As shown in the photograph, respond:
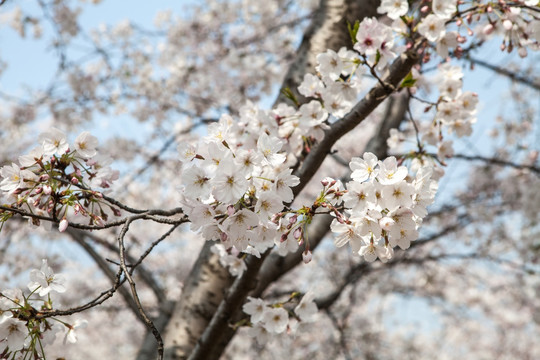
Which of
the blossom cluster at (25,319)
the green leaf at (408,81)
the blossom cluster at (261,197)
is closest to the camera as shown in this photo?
the blossom cluster at (261,197)

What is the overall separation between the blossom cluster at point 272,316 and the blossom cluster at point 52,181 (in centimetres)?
72

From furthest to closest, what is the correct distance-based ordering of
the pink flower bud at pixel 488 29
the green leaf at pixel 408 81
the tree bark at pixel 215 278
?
the tree bark at pixel 215 278
the pink flower bud at pixel 488 29
the green leaf at pixel 408 81

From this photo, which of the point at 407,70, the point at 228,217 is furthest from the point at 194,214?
the point at 407,70

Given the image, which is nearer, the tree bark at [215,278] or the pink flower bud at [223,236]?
the pink flower bud at [223,236]

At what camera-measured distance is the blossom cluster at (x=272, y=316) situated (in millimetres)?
1671

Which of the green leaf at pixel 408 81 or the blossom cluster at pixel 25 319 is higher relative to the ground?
the green leaf at pixel 408 81

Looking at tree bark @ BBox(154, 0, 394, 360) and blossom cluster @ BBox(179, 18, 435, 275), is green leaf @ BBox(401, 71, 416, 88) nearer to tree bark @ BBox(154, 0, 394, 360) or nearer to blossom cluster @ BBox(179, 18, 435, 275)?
blossom cluster @ BBox(179, 18, 435, 275)

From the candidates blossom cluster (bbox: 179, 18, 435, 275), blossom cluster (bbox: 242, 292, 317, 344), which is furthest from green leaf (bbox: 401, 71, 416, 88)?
blossom cluster (bbox: 242, 292, 317, 344)

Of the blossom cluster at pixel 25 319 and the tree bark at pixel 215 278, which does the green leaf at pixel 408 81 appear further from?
the blossom cluster at pixel 25 319

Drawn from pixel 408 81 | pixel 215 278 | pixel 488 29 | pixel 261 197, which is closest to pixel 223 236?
pixel 261 197

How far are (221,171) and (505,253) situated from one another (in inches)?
245

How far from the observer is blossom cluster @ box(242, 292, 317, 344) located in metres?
1.67

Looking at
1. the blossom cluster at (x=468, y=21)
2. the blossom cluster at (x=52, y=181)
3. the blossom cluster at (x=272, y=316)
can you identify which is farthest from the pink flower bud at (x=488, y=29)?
the blossom cluster at (x=52, y=181)

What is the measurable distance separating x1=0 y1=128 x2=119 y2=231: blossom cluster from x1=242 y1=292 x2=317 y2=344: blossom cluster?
720 millimetres
